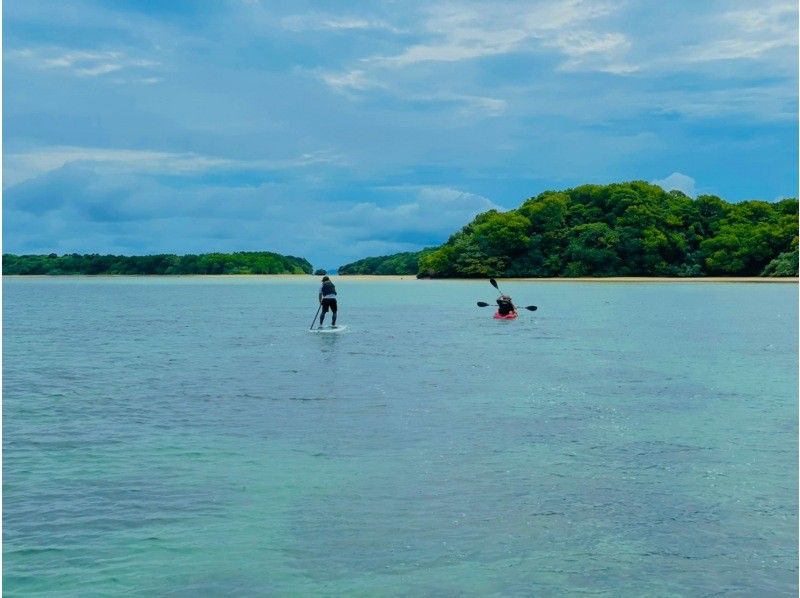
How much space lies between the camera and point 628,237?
4294 inches

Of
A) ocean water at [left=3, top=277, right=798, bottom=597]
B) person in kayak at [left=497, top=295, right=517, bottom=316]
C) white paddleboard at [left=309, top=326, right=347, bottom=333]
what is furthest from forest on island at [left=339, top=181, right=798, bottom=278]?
ocean water at [left=3, top=277, right=798, bottom=597]

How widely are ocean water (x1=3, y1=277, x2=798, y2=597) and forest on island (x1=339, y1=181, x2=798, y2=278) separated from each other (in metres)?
81.2

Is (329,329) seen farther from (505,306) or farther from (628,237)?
(628,237)

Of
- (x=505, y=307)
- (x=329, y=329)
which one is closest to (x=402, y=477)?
(x=329, y=329)

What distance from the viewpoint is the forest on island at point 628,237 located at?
329 ft

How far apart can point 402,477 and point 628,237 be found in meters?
103

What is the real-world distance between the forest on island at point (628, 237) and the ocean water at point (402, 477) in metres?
81.2

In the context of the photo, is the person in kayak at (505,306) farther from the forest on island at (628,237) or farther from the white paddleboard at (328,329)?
the forest on island at (628,237)

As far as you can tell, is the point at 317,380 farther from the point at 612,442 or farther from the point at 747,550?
the point at 747,550

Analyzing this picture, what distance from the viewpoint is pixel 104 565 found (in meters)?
→ 7.86

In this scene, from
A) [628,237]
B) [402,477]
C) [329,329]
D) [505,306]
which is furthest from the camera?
[628,237]

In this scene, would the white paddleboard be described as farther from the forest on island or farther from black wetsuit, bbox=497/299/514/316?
the forest on island

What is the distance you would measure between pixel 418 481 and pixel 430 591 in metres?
3.28

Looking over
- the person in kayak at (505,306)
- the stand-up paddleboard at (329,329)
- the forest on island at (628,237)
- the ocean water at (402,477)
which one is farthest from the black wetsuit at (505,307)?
the forest on island at (628,237)
